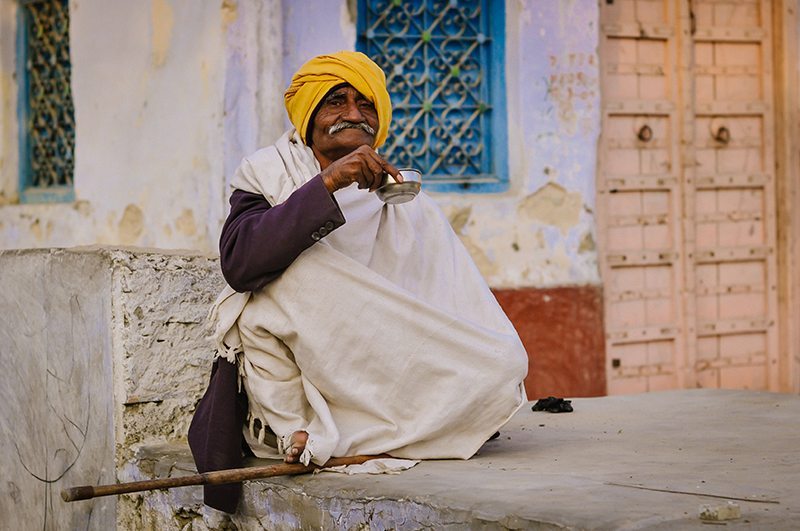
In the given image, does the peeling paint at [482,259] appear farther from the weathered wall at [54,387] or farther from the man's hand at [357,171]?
the man's hand at [357,171]

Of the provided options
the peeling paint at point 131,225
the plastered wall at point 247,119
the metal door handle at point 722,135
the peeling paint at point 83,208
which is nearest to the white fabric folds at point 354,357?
the plastered wall at point 247,119

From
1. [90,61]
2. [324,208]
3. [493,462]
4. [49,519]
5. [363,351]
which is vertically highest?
[90,61]

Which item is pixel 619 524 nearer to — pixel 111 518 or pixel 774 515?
pixel 774 515

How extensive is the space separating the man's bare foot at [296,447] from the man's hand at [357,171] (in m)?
0.66

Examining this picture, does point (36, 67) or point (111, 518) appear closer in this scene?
point (111, 518)

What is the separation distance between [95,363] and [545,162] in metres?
3.63

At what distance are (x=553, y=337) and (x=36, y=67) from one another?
375 cm

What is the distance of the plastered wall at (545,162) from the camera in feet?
23.8

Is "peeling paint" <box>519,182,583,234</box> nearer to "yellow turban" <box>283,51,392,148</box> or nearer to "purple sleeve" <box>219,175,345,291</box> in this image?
"yellow turban" <box>283,51,392,148</box>

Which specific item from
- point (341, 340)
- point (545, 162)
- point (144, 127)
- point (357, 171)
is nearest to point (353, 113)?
point (357, 171)

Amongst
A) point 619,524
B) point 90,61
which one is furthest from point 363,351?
point 90,61

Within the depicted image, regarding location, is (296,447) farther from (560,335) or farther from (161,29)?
(161,29)

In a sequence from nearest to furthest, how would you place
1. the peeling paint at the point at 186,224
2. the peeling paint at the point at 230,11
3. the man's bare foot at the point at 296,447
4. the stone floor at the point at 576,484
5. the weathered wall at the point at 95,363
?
the stone floor at the point at 576,484 < the man's bare foot at the point at 296,447 < the weathered wall at the point at 95,363 < the peeling paint at the point at 230,11 < the peeling paint at the point at 186,224

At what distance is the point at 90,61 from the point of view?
7891 mm
